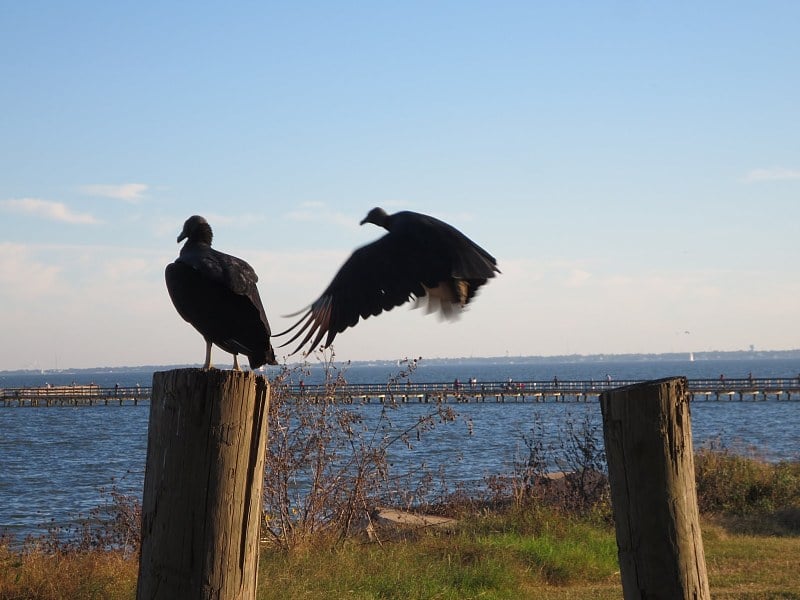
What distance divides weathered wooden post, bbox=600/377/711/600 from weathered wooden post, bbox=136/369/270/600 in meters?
1.35

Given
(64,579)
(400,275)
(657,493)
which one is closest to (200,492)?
(657,493)

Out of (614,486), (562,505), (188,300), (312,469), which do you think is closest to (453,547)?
(312,469)

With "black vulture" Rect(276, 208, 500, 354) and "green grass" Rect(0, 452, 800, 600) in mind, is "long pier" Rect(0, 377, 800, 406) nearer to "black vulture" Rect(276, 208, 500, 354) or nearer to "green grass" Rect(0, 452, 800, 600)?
"green grass" Rect(0, 452, 800, 600)

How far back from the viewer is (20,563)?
8.20 meters

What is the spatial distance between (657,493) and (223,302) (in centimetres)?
233

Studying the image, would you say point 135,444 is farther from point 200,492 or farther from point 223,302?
point 200,492

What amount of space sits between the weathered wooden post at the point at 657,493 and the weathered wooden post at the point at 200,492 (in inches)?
53.3

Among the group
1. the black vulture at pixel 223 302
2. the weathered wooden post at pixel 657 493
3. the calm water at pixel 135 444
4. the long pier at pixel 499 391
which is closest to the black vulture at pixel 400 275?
the black vulture at pixel 223 302

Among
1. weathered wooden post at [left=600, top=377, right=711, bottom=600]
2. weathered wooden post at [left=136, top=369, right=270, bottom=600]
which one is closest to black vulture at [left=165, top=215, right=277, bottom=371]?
weathered wooden post at [left=136, top=369, right=270, bottom=600]

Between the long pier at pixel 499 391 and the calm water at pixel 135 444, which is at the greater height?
the long pier at pixel 499 391

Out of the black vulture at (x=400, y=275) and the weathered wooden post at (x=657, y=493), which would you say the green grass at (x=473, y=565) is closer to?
the black vulture at (x=400, y=275)

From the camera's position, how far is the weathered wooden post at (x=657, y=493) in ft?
11.4

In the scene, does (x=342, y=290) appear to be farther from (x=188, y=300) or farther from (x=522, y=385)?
(x=522, y=385)

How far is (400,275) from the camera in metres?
5.62
